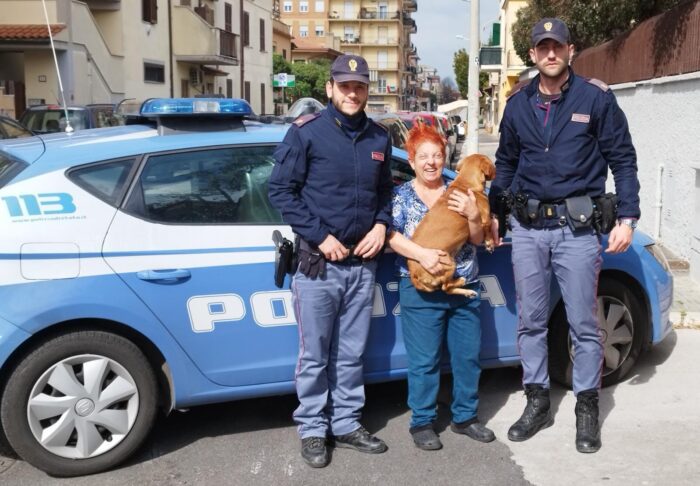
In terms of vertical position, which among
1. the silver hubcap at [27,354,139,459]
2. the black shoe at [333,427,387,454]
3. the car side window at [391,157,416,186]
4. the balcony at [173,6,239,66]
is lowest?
the black shoe at [333,427,387,454]

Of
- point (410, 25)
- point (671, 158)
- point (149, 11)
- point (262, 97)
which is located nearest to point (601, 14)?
point (671, 158)

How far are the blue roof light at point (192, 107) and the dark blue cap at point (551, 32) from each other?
1.51 metres

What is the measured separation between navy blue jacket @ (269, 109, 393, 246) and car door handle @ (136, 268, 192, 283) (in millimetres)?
525

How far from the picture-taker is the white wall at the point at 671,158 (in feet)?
25.5

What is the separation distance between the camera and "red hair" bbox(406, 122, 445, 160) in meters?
3.85

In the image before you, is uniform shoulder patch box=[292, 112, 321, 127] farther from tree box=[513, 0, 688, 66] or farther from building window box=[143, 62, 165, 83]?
building window box=[143, 62, 165, 83]

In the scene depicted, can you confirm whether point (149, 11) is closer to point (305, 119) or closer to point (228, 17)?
point (228, 17)

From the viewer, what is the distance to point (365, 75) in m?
3.74

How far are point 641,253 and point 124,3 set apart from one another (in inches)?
1009

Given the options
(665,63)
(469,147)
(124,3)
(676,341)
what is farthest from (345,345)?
(124,3)

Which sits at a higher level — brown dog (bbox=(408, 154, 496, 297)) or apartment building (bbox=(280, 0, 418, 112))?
apartment building (bbox=(280, 0, 418, 112))

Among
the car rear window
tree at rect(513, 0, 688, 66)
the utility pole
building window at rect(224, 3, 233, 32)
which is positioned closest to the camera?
the car rear window

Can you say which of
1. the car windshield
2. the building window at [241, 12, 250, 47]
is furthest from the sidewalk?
the building window at [241, 12, 250, 47]

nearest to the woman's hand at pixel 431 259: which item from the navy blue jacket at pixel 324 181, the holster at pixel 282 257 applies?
the navy blue jacket at pixel 324 181
